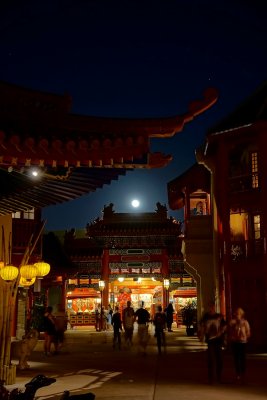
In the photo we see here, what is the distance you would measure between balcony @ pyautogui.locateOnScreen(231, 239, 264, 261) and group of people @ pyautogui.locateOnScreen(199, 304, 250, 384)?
7.69 m

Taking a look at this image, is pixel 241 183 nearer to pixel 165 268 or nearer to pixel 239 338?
pixel 239 338

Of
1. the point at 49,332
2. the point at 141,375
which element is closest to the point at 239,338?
the point at 141,375

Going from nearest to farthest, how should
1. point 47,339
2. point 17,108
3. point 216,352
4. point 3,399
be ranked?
point 3,399, point 17,108, point 216,352, point 47,339

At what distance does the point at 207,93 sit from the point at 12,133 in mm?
2955

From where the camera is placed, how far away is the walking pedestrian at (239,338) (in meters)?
11.5

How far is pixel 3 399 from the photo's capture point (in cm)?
671

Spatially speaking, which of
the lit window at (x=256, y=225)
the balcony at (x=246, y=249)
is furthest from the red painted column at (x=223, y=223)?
the lit window at (x=256, y=225)

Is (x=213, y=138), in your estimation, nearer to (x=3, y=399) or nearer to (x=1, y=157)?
(x=1, y=157)

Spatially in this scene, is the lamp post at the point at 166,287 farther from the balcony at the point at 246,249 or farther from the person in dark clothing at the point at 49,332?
the person in dark clothing at the point at 49,332

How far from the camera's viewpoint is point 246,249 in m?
19.8

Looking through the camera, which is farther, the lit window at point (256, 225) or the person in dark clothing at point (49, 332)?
the lit window at point (256, 225)

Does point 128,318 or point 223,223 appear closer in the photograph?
point 223,223

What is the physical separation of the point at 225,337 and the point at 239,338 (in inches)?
26.5

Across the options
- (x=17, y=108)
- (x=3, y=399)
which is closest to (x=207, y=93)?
(x=17, y=108)
